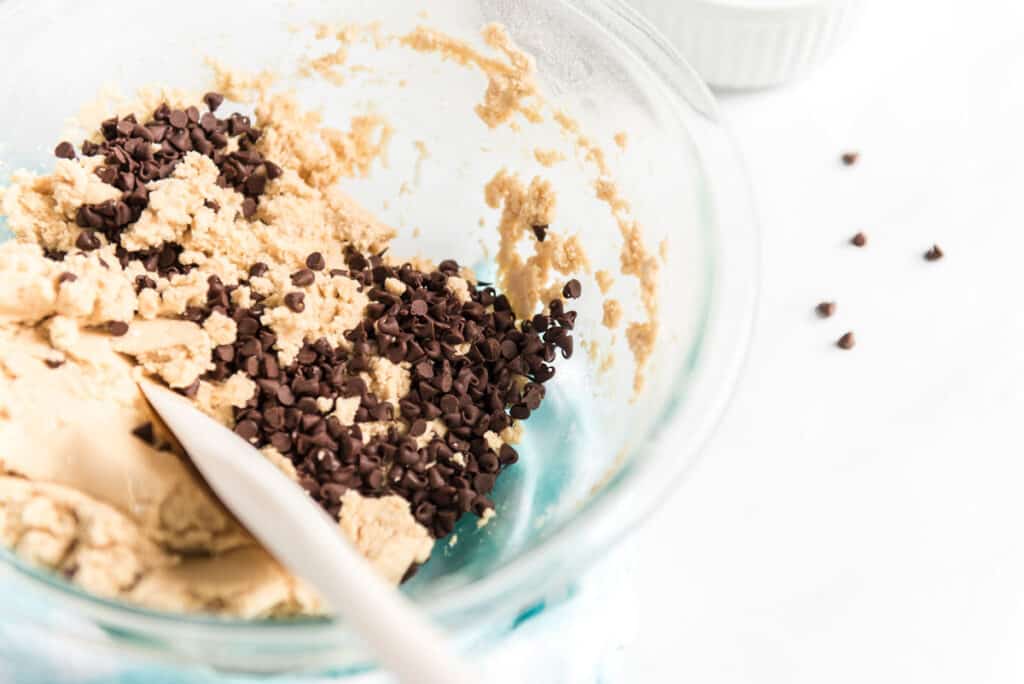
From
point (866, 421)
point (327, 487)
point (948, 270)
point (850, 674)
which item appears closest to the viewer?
point (327, 487)

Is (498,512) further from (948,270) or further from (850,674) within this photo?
(948,270)

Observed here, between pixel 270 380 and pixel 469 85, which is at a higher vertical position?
pixel 469 85

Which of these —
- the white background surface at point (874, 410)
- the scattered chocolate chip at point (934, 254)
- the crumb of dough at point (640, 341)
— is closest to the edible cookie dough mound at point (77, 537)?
the crumb of dough at point (640, 341)

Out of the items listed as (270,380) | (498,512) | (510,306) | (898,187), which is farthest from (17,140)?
(898,187)

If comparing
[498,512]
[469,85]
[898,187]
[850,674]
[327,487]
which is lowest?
[850,674]

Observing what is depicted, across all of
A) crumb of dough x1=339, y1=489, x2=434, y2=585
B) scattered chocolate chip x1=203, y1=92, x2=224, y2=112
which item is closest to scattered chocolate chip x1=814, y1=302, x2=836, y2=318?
crumb of dough x1=339, y1=489, x2=434, y2=585

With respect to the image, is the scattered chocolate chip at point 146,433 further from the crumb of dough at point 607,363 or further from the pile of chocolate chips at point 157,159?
the crumb of dough at point 607,363
